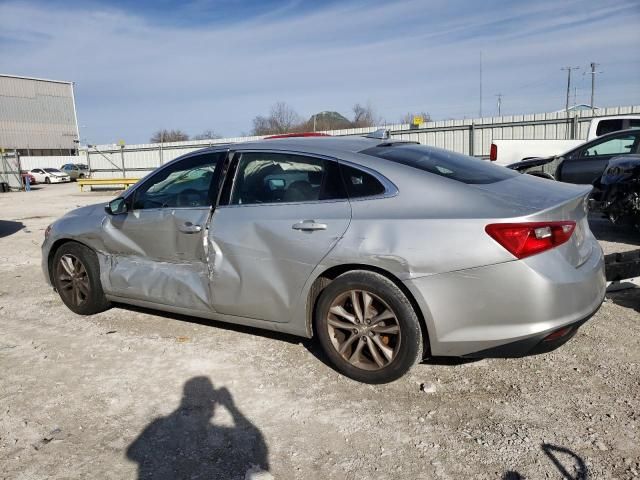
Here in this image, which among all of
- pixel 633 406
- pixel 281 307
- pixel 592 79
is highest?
pixel 592 79

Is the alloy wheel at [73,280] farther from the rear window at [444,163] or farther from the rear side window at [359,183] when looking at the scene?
the rear window at [444,163]

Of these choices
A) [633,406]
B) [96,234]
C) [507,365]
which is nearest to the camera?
[633,406]

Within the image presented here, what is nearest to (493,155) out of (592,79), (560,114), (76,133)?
(560,114)

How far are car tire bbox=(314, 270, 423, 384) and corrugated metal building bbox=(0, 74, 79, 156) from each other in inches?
2610

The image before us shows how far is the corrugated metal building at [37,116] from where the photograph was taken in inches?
2355

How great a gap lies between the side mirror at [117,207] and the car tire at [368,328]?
209cm

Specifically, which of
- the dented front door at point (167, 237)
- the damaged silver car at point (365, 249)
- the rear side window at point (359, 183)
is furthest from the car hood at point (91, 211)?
the rear side window at point (359, 183)

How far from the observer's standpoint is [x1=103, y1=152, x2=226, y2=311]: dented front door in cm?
394

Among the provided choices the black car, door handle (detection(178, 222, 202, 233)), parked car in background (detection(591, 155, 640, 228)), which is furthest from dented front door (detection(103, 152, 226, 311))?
the black car

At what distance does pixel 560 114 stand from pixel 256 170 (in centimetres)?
1693

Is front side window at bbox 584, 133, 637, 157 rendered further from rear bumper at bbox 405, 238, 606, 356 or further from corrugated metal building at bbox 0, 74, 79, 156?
corrugated metal building at bbox 0, 74, 79, 156

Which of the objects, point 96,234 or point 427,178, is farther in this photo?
point 96,234

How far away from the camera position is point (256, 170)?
151 inches

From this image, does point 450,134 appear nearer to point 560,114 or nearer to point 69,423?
point 560,114
